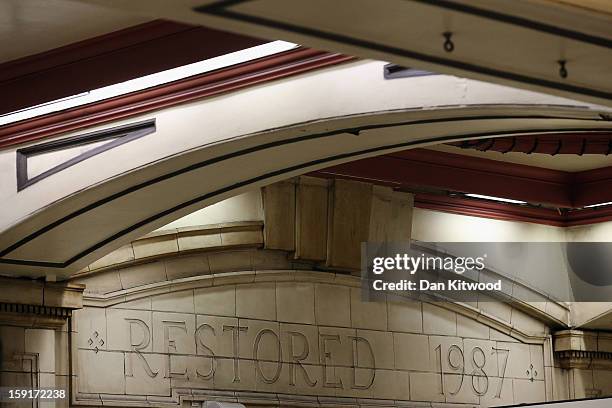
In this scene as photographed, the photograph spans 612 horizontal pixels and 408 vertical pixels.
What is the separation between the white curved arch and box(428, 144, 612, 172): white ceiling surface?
9.84 feet

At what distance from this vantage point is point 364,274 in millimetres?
9797

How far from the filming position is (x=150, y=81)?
6.50 m

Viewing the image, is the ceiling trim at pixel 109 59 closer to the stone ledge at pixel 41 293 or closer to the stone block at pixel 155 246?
the stone ledge at pixel 41 293

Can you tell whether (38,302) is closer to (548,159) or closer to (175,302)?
(175,302)

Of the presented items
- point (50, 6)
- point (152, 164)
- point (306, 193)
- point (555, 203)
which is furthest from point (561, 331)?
point (50, 6)

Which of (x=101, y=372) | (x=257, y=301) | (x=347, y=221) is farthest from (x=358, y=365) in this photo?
(x=101, y=372)

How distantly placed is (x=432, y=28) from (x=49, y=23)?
3.20 metres

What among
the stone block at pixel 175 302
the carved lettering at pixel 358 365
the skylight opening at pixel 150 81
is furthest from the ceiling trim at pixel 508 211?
the skylight opening at pixel 150 81

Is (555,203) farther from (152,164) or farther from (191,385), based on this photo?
(152,164)

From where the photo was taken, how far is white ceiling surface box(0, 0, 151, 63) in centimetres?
570

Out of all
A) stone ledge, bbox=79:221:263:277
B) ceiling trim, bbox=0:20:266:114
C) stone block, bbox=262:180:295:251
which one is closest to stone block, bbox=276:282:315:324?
stone block, bbox=262:180:295:251

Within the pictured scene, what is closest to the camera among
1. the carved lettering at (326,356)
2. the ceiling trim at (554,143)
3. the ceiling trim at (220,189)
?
the ceiling trim at (220,189)

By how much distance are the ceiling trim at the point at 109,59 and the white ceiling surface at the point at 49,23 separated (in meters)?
0.05

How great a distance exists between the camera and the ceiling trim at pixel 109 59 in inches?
231
